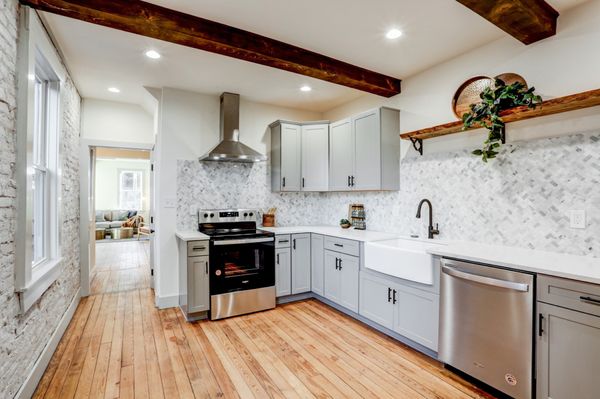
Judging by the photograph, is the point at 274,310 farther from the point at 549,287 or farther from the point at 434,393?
the point at 549,287

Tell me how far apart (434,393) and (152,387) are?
1.97 m

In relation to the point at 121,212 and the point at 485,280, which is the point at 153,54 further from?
the point at 121,212

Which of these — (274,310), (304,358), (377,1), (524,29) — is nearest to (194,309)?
(274,310)

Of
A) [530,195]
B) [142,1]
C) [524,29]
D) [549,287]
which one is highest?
[142,1]

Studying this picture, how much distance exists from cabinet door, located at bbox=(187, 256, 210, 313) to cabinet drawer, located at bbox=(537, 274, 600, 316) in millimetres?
2917

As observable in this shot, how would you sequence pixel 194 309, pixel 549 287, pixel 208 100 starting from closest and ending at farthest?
pixel 549 287 → pixel 194 309 → pixel 208 100

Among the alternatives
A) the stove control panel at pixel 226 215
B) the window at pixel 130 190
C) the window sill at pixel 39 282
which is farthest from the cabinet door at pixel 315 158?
the window at pixel 130 190

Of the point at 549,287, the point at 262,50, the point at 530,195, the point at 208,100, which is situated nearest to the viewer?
the point at 549,287

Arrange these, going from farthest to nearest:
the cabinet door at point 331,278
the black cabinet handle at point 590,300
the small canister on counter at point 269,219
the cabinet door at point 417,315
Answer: the small canister on counter at point 269,219, the cabinet door at point 331,278, the cabinet door at point 417,315, the black cabinet handle at point 590,300

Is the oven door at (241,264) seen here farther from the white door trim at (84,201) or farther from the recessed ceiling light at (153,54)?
the white door trim at (84,201)

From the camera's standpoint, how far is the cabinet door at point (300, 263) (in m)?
3.88

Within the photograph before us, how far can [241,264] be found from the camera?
3627 mm

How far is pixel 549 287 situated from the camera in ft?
5.90

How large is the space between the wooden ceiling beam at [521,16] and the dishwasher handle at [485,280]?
5.75ft
